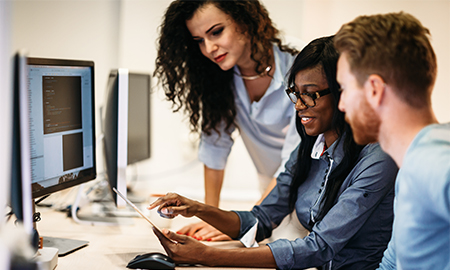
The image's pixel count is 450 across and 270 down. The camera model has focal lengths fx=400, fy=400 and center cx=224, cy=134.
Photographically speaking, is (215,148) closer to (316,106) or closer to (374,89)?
(316,106)

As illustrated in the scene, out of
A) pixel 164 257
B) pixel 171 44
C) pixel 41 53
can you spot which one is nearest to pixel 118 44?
pixel 41 53

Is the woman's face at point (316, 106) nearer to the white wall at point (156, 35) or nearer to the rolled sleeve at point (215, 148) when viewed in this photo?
the rolled sleeve at point (215, 148)

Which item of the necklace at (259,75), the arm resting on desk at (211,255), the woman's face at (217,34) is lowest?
the arm resting on desk at (211,255)

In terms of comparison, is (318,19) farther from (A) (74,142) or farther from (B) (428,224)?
(B) (428,224)

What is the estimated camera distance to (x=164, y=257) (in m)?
1.00

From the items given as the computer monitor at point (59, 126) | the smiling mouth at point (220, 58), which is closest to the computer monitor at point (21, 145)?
the computer monitor at point (59, 126)

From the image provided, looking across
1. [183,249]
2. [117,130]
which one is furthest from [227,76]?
[183,249]

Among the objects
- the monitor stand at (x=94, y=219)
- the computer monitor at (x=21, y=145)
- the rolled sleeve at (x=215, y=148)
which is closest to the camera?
the computer monitor at (x=21, y=145)

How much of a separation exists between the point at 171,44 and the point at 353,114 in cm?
104

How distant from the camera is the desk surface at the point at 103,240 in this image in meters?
1.05

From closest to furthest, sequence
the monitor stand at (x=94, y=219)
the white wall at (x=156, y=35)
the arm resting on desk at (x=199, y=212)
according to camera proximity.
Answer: the arm resting on desk at (x=199, y=212) < the monitor stand at (x=94, y=219) < the white wall at (x=156, y=35)

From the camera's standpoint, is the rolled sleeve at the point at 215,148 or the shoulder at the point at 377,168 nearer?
the shoulder at the point at 377,168

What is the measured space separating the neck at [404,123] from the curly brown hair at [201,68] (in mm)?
905

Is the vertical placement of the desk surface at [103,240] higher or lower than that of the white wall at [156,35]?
lower
